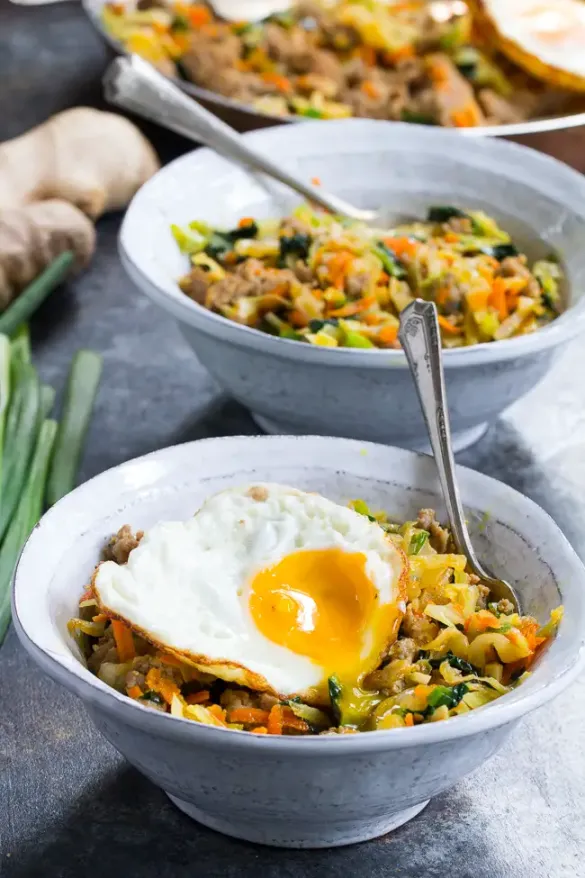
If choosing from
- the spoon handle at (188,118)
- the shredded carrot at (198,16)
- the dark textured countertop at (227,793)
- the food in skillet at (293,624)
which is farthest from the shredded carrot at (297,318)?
the shredded carrot at (198,16)

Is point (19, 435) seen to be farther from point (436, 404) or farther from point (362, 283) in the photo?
point (436, 404)

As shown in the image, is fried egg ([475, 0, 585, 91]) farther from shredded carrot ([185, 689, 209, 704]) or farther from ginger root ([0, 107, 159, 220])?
shredded carrot ([185, 689, 209, 704])

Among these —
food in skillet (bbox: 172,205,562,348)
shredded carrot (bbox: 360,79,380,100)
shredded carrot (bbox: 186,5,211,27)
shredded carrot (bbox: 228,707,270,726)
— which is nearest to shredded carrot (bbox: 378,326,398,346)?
food in skillet (bbox: 172,205,562,348)

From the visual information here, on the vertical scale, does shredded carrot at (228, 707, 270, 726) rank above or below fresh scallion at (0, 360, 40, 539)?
above

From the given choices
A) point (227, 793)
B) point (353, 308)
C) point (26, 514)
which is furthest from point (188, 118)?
point (227, 793)

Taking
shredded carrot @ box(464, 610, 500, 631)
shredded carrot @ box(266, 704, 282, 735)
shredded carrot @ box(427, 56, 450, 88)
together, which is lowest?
shredded carrot @ box(427, 56, 450, 88)

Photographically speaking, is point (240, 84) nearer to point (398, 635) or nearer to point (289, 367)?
point (289, 367)
